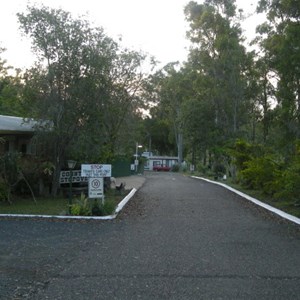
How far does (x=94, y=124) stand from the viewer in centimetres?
1930

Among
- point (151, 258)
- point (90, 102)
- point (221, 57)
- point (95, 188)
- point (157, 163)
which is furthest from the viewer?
point (157, 163)

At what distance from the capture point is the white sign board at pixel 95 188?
14914 millimetres

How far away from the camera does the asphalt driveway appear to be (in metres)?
6.19

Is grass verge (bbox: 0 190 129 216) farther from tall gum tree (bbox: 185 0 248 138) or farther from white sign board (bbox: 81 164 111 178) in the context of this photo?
tall gum tree (bbox: 185 0 248 138)

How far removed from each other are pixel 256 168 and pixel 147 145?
81.6 meters

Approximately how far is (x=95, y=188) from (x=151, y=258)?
7.09 m

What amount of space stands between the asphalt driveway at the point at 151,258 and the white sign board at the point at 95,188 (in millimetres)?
1420

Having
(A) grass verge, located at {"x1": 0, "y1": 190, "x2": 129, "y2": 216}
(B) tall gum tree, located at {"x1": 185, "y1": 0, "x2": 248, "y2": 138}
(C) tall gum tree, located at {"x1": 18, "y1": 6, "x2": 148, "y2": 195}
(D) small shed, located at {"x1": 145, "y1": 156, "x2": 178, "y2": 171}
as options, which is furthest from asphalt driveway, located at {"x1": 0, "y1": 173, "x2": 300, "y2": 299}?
(D) small shed, located at {"x1": 145, "y1": 156, "x2": 178, "y2": 171}

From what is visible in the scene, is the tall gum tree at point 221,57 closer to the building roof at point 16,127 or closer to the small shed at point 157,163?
the building roof at point 16,127

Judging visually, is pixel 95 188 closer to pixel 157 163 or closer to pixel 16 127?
pixel 16 127

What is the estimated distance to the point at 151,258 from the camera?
320 inches

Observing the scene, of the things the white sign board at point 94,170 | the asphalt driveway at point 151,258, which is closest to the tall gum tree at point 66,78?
the white sign board at point 94,170

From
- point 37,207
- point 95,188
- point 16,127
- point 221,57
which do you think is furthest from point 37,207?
point 221,57

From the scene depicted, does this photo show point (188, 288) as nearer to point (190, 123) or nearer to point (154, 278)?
point (154, 278)
